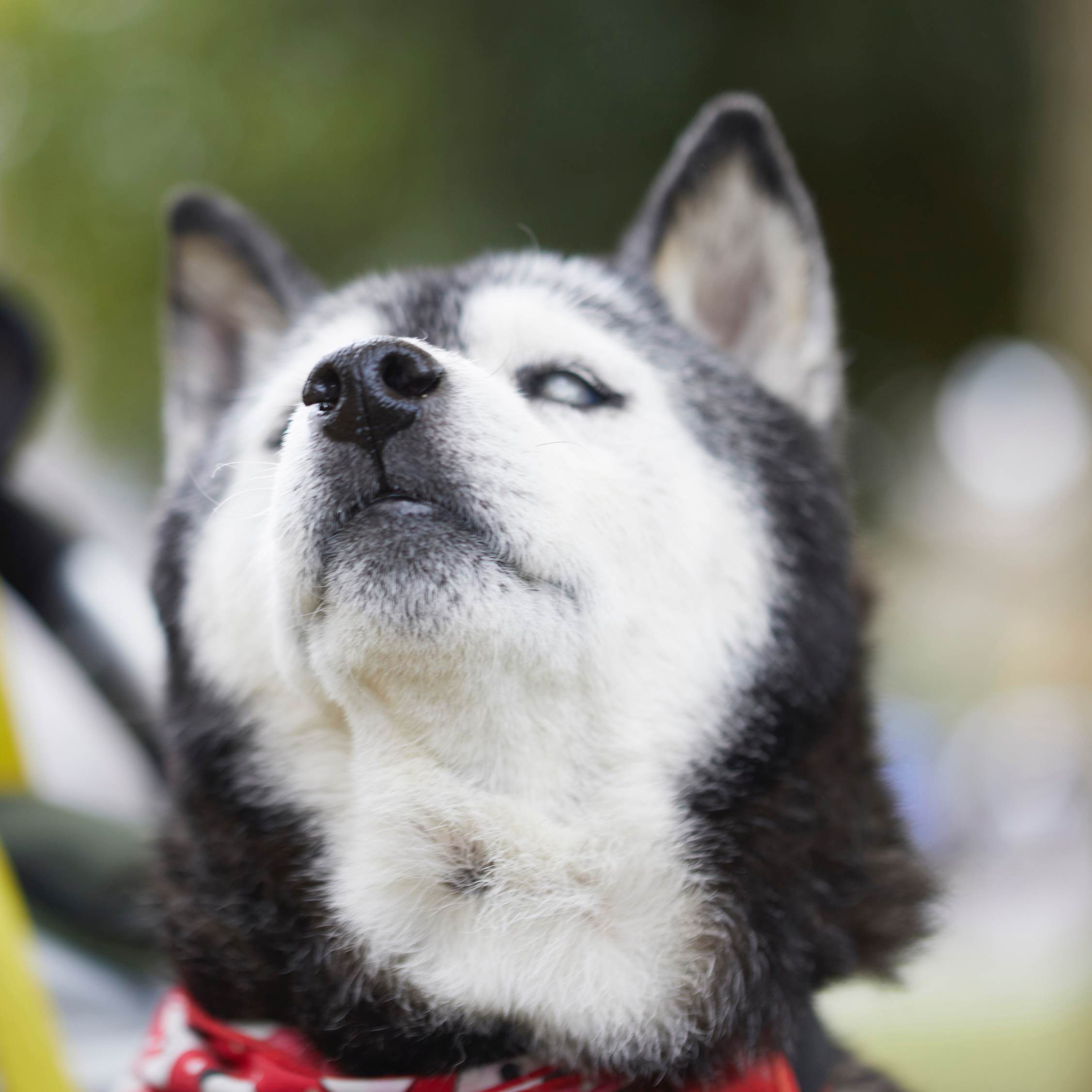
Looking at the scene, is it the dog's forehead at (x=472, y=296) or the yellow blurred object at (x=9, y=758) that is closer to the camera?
the dog's forehead at (x=472, y=296)

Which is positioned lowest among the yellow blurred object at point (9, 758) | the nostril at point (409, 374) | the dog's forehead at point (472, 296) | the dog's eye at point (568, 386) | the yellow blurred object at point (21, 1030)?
the yellow blurred object at point (21, 1030)

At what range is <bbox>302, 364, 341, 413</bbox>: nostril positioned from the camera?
0.95 m

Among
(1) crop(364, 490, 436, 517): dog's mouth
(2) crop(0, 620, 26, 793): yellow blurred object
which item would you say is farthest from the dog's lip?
(2) crop(0, 620, 26, 793): yellow blurred object

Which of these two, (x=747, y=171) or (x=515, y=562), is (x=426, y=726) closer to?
(x=515, y=562)

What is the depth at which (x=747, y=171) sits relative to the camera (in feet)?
4.47

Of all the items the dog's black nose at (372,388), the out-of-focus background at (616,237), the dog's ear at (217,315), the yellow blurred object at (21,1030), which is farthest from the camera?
the out-of-focus background at (616,237)

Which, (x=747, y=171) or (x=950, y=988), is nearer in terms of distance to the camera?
(x=747, y=171)

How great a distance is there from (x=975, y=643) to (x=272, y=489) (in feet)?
10.2

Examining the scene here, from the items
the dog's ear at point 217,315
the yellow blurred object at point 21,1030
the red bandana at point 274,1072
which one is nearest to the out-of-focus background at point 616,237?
the dog's ear at point 217,315

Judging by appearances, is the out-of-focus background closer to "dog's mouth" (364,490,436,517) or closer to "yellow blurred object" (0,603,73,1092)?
"yellow blurred object" (0,603,73,1092)

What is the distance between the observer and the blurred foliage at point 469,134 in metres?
1.99

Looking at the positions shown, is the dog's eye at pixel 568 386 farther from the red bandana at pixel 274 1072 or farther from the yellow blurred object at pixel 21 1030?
the yellow blurred object at pixel 21 1030

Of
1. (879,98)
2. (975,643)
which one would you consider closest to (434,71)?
(879,98)

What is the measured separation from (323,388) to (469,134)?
1.71m
